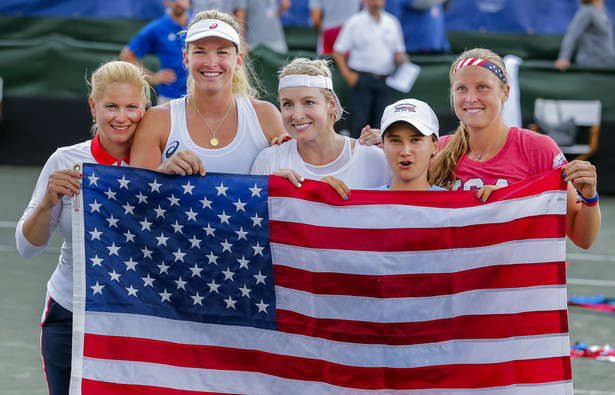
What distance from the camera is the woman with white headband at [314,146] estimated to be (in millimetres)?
4551

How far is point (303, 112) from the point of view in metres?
4.54

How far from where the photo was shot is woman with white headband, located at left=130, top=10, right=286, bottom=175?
4.58 m

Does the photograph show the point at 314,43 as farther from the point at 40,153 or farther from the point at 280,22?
the point at 40,153

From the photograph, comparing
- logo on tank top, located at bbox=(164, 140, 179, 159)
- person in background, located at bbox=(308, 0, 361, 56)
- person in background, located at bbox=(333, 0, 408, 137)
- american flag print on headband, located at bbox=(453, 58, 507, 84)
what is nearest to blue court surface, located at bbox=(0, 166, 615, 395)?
logo on tank top, located at bbox=(164, 140, 179, 159)

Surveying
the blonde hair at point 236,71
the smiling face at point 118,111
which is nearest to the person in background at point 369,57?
the blonde hair at point 236,71

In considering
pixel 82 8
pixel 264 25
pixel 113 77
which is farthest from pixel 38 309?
pixel 82 8

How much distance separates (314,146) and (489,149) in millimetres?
865

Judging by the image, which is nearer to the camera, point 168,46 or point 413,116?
point 413,116

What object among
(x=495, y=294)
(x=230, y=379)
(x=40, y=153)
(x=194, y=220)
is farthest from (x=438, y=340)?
(x=40, y=153)

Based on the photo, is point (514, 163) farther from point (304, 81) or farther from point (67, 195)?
point (67, 195)

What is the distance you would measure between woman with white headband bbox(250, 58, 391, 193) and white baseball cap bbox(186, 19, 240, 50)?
331 millimetres

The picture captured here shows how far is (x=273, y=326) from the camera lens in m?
4.43

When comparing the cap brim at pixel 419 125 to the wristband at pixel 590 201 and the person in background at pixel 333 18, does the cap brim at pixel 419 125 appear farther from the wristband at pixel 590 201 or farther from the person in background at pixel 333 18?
the person in background at pixel 333 18

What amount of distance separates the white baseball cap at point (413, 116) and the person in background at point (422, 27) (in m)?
10.2
